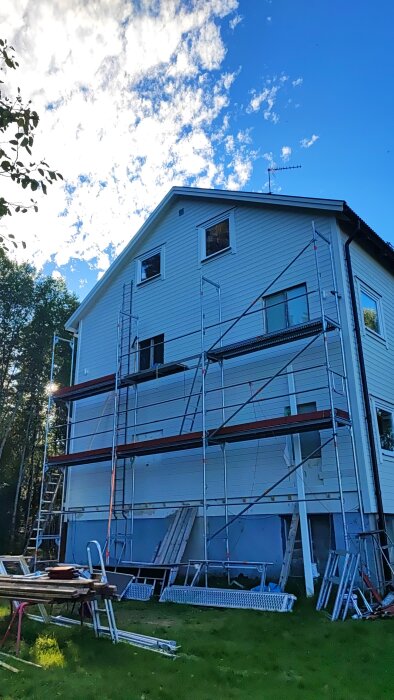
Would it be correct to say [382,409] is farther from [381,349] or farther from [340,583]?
[340,583]

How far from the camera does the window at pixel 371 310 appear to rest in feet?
43.5

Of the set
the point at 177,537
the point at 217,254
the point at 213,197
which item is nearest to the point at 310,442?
the point at 177,537

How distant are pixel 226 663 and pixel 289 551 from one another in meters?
5.11

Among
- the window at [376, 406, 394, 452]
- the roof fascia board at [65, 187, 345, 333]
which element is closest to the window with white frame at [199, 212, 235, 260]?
the roof fascia board at [65, 187, 345, 333]

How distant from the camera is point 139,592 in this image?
1159 cm

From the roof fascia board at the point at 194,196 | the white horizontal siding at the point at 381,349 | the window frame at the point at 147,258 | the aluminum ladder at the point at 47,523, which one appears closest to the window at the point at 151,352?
the window frame at the point at 147,258

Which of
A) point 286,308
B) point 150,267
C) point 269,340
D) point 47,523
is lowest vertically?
point 47,523

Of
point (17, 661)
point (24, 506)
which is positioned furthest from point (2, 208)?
point (24, 506)

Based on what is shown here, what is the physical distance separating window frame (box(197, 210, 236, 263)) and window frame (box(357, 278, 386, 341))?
3715 mm

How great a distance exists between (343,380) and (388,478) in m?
2.47

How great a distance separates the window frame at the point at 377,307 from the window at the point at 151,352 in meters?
5.92

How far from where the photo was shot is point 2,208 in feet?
18.0

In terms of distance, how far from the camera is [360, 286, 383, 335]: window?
1327 centimetres

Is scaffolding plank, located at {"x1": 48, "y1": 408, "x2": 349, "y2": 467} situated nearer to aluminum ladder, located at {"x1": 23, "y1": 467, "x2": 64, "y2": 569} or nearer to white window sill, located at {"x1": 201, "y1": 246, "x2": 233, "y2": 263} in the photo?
aluminum ladder, located at {"x1": 23, "y1": 467, "x2": 64, "y2": 569}
